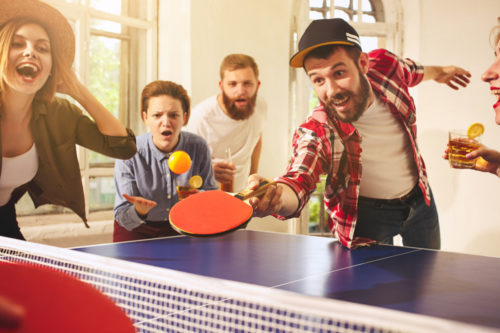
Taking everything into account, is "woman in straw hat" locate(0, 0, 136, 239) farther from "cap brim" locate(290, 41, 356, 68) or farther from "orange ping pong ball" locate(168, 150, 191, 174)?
"cap brim" locate(290, 41, 356, 68)

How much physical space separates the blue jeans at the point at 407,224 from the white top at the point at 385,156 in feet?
0.41

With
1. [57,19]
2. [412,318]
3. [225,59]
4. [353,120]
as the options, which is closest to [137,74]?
[225,59]

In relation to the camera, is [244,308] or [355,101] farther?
[355,101]

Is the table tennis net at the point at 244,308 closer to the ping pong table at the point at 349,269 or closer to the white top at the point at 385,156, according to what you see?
the ping pong table at the point at 349,269

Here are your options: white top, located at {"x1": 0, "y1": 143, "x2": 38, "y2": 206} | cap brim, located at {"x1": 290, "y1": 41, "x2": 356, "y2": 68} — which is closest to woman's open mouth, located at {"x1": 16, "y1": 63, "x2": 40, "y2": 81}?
white top, located at {"x1": 0, "y1": 143, "x2": 38, "y2": 206}

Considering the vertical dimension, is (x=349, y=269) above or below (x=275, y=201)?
below

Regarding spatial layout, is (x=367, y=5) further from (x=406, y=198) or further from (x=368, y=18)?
(x=406, y=198)

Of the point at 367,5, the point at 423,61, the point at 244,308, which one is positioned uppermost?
the point at 367,5

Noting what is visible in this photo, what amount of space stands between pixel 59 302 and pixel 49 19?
3.79 m

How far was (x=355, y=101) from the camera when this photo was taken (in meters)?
3.78

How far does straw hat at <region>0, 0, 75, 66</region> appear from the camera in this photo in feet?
11.9

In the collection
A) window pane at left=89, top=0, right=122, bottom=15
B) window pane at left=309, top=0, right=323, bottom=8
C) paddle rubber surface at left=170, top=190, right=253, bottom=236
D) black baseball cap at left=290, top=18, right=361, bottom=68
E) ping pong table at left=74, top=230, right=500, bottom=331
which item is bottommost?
ping pong table at left=74, top=230, right=500, bottom=331

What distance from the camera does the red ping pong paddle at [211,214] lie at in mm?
1678

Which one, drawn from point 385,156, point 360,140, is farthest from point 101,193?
point 385,156
